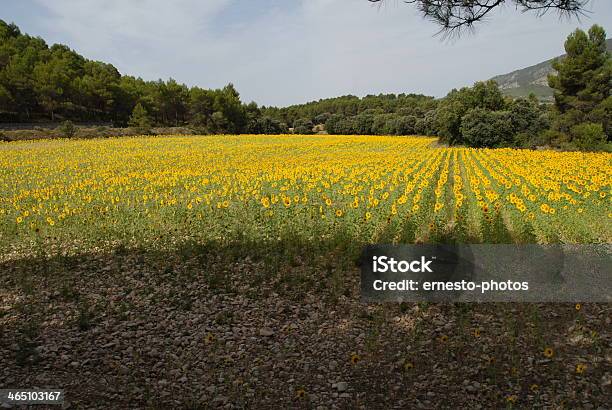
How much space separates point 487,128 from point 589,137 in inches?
373

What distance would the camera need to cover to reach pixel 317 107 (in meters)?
114

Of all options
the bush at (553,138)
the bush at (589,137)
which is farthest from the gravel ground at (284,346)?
the bush at (553,138)

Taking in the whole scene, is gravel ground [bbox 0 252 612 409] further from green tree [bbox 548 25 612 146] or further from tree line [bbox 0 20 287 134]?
tree line [bbox 0 20 287 134]

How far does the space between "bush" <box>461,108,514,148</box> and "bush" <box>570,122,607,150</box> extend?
611cm

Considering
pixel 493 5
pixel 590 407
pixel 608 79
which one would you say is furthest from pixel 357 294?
pixel 608 79

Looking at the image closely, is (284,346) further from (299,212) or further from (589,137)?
(589,137)

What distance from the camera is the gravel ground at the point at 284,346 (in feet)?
12.8

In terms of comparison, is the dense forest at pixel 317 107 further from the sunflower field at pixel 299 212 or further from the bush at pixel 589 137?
the sunflower field at pixel 299 212

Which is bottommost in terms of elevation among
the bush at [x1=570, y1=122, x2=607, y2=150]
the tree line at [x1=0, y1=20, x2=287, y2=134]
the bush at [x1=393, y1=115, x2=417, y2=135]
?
the bush at [x1=570, y1=122, x2=607, y2=150]

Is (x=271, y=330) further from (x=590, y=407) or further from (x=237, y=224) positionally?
(x=237, y=224)

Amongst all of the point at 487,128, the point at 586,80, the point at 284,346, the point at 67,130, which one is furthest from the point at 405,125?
the point at 284,346

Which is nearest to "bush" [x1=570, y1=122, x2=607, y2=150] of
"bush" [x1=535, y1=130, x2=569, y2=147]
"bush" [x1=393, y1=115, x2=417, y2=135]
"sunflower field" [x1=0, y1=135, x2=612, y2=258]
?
"bush" [x1=535, y1=130, x2=569, y2=147]

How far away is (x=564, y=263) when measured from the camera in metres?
6.91

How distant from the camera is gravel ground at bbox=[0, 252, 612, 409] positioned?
391cm
